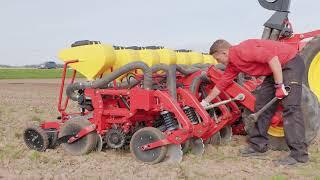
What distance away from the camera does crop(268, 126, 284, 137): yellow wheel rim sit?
20.6ft

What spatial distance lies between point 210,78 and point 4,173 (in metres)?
2.54

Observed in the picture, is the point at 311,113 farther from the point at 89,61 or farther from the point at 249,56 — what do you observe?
the point at 89,61

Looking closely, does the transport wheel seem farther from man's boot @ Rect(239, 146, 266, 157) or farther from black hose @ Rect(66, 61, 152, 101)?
man's boot @ Rect(239, 146, 266, 157)

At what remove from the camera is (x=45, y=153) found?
20.1 feet

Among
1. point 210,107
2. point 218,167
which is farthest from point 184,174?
point 210,107

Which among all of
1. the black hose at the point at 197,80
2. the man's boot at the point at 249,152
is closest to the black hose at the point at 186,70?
the black hose at the point at 197,80

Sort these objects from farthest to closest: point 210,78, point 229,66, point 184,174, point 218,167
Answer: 1. point 210,78
2. point 229,66
3. point 218,167
4. point 184,174

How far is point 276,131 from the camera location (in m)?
6.32

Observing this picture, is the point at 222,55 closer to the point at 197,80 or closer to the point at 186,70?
the point at 197,80

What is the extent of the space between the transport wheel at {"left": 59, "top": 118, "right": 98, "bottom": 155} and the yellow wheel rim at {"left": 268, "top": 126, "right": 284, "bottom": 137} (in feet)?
6.79

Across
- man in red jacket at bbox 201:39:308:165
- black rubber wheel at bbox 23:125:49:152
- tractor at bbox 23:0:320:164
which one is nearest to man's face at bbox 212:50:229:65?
man in red jacket at bbox 201:39:308:165

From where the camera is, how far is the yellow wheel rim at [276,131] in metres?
6.28

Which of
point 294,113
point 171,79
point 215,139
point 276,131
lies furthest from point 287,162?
point 171,79

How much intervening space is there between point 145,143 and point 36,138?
1483 millimetres
